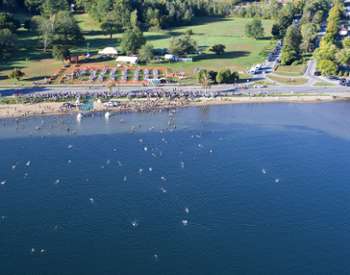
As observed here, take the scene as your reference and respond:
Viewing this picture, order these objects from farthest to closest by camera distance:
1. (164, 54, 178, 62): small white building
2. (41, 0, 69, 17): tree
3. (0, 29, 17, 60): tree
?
(41, 0, 69, 17): tree, (164, 54, 178, 62): small white building, (0, 29, 17, 60): tree

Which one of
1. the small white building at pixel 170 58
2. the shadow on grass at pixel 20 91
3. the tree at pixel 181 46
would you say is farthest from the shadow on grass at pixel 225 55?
the shadow on grass at pixel 20 91

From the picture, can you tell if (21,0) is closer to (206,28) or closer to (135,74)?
(206,28)

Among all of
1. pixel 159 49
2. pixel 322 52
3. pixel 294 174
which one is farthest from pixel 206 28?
pixel 294 174

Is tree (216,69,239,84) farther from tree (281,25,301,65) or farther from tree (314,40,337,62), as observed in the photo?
tree (314,40,337,62)

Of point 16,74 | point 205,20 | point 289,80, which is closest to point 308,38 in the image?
point 289,80

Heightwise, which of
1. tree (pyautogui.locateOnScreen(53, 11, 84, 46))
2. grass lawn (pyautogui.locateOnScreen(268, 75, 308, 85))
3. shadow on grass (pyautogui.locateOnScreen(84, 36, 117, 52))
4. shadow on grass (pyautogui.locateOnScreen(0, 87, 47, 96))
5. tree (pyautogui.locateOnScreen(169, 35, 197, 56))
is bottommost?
grass lawn (pyautogui.locateOnScreen(268, 75, 308, 85))

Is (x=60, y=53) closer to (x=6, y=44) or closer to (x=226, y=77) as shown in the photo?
(x=6, y=44)

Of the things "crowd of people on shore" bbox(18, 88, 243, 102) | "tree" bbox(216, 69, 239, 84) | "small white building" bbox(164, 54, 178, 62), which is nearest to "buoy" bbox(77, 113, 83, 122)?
"crowd of people on shore" bbox(18, 88, 243, 102)
